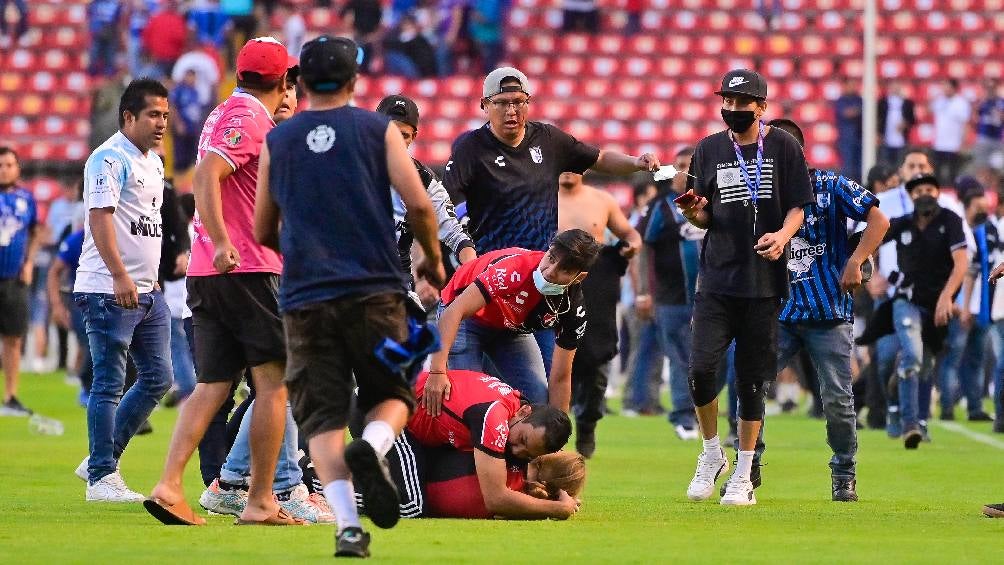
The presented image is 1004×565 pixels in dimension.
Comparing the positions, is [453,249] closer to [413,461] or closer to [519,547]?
[413,461]

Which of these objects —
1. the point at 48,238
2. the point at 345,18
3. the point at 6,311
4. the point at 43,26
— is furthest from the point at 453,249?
the point at 43,26

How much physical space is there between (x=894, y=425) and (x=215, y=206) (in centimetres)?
840

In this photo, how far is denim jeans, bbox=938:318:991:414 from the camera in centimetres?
1648

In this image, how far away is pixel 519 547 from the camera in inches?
263

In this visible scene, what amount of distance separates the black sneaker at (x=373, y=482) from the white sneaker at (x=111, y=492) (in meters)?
2.88

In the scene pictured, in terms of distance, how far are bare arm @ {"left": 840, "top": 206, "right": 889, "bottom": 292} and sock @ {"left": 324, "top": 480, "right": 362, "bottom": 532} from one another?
12.4 feet

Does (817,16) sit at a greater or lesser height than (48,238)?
greater

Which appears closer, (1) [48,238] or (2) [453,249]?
(2) [453,249]

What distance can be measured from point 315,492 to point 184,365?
662 centimetres

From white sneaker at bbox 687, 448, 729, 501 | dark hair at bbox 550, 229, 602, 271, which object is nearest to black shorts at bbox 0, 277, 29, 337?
white sneaker at bbox 687, 448, 729, 501

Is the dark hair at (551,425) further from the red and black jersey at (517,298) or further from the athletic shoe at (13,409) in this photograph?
the athletic shoe at (13,409)

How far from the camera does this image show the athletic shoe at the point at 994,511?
8.10m

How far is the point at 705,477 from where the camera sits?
9.22 m

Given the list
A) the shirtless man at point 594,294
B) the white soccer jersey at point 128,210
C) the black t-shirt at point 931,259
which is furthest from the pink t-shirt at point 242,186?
the black t-shirt at point 931,259
